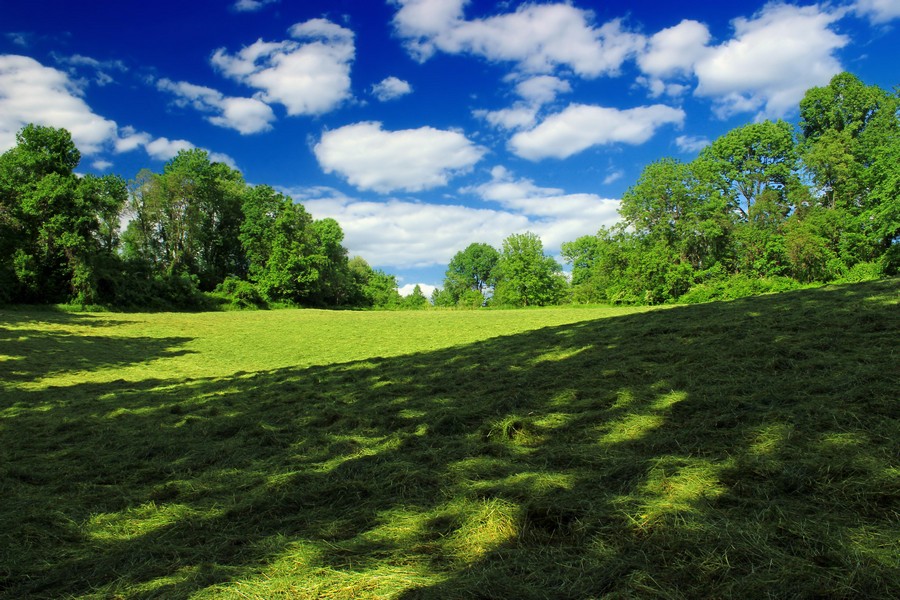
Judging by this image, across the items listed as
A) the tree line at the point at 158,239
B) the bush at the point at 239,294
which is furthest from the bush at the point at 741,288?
the bush at the point at 239,294

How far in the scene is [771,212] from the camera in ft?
139

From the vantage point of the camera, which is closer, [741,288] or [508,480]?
[508,480]

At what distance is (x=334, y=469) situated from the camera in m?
4.46

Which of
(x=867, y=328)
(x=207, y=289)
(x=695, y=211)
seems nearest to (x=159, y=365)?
(x=867, y=328)

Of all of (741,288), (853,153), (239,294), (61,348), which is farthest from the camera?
(239,294)

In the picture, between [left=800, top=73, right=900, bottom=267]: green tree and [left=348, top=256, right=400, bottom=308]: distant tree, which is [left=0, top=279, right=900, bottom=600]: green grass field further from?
[left=348, top=256, right=400, bottom=308]: distant tree

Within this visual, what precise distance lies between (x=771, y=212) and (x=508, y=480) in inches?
1949

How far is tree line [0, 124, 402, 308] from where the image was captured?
32.8m

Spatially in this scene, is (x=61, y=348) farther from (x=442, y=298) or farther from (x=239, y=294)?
(x=442, y=298)

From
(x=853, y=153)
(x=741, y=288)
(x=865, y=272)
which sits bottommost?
(x=741, y=288)

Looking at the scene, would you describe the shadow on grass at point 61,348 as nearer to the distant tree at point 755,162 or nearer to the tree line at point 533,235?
the tree line at point 533,235

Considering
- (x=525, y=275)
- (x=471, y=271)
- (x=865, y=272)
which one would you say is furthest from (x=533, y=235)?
(x=865, y=272)

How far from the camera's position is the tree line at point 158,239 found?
32.8 metres

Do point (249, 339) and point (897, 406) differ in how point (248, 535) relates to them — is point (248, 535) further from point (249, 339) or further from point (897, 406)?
point (249, 339)
